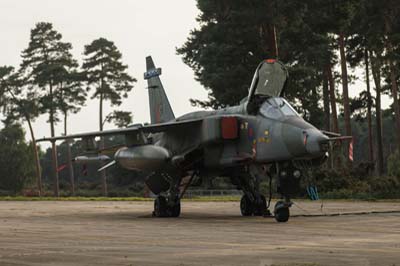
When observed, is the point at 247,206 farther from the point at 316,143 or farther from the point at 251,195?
the point at 316,143

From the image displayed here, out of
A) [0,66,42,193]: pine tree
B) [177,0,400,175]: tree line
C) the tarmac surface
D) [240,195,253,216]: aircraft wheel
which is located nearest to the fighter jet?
[240,195,253,216]: aircraft wheel

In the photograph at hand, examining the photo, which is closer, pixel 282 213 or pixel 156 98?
pixel 282 213

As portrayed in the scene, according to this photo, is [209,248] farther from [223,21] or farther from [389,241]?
[223,21]

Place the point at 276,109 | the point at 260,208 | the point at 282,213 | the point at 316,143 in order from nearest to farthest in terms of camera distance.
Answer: the point at 316,143 → the point at 282,213 → the point at 276,109 → the point at 260,208

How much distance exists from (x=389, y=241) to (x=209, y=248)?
3303mm

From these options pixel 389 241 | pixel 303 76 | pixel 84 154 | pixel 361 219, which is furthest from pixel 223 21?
pixel 389 241

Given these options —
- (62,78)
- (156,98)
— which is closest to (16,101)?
(62,78)

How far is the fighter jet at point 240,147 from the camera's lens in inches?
761

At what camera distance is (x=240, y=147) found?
838 inches

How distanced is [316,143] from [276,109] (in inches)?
80.9

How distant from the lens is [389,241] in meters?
13.8

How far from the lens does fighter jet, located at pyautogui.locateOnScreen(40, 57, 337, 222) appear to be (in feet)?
63.4

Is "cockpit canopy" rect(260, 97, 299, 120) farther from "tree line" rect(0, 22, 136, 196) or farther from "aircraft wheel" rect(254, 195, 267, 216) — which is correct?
"tree line" rect(0, 22, 136, 196)

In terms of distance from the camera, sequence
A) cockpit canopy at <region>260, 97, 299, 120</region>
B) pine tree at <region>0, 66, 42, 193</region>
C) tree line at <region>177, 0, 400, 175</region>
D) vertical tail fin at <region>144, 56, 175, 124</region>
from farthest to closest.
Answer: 1. pine tree at <region>0, 66, 42, 193</region>
2. tree line at <region>177, 0, 400, 175</region>
3. vertical tail fin at <region>144, 56, 175, 124</region>
4. cockpit canopy at <region>260, 97, 299, 120</region>
